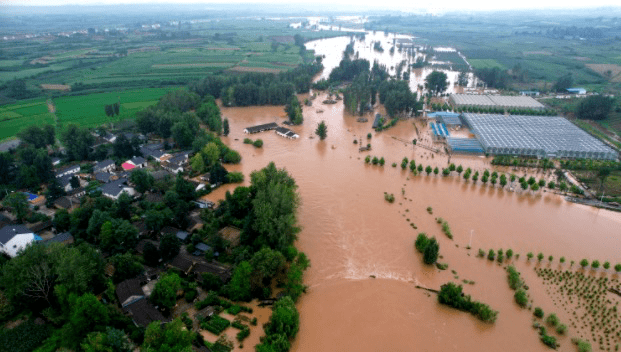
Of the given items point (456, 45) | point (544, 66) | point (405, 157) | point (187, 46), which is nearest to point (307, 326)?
point (405, 157)

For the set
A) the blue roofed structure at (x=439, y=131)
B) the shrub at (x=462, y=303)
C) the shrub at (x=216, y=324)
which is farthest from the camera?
the blue roofed structure at (x=439, y=131)

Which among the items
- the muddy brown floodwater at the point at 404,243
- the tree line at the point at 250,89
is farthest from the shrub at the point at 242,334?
the tree line at the point at 250,89

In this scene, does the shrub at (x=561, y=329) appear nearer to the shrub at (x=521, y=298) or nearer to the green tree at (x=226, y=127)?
the shrub at (x=521, y=298)

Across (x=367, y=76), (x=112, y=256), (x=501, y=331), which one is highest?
(x=367, y=76)

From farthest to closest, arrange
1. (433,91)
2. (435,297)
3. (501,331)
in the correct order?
1. (433,91)
2. (435,297)
3. (501,331)

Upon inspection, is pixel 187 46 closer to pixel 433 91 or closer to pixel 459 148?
pixel 433 91

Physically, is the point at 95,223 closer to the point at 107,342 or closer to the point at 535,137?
the point at 107,342
